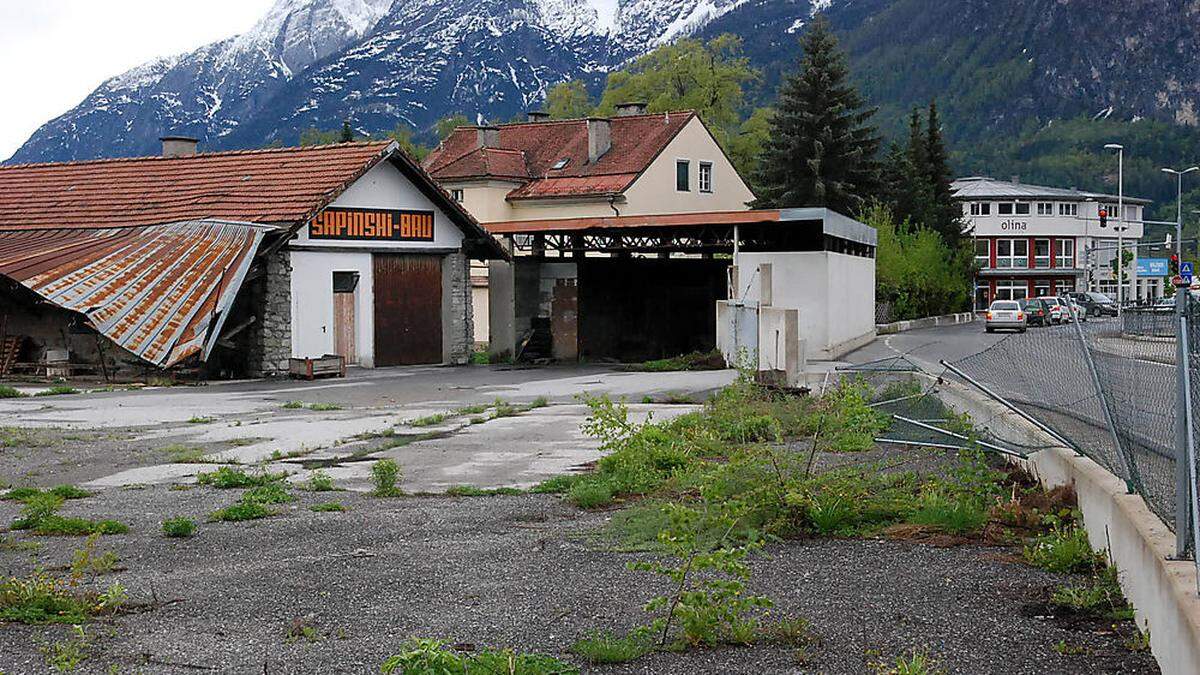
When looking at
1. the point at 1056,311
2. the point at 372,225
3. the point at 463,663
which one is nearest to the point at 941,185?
the point at 1056,311

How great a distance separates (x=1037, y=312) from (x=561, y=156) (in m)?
22.3

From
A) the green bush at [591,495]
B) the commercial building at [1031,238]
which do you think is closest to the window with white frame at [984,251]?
the commercial building at [1031,238]

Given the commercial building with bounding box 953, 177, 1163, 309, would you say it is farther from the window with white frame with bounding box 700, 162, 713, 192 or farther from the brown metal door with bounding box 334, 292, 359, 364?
the brown metal door with bounding box 334, 292, 359, 364

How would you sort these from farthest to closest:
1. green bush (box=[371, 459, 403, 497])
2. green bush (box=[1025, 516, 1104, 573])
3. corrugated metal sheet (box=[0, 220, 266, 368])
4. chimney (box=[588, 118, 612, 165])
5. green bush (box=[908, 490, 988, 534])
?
chimney (box=[588, 118, 612, 165])
corrugated metal sheet (box=[0, 220, 266, 368])
green bush (box=[371, 459, 403, 497])
green bush (box=[908, 490, 988, 534])
green bush (box=[1025, 516, 1104, 573])

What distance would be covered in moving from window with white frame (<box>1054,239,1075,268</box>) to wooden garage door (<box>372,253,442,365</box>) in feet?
322

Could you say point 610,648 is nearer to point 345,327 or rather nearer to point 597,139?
point 345,327

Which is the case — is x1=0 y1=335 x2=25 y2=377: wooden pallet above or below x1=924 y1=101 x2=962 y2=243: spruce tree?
below

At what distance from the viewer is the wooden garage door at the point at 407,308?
1444 inches

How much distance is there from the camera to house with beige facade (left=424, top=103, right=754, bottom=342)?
60500 mm

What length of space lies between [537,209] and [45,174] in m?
24.8

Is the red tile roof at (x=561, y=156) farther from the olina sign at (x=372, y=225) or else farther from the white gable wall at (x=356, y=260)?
the olina sign at (x=372, y=225)

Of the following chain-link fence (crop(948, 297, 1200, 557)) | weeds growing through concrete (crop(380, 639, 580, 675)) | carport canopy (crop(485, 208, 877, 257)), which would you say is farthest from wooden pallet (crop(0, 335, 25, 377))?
weeds growing through concrete (crop(380, 639, 580, 675))

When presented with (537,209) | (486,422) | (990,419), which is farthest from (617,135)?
(990,419)

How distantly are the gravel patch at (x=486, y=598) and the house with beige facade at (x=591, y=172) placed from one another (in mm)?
46433
